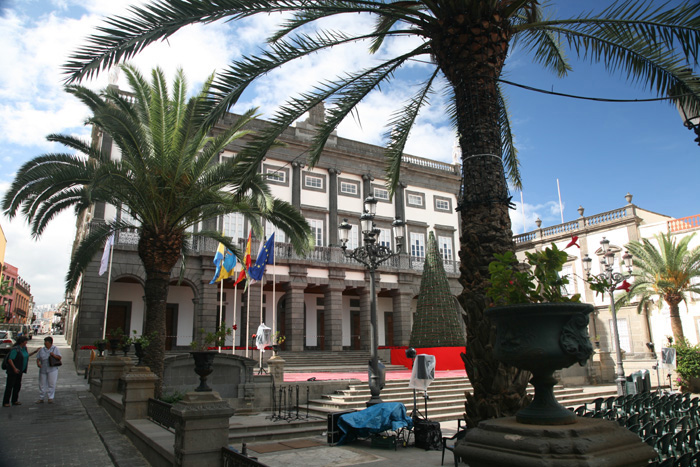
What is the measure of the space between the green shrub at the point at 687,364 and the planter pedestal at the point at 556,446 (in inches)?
892

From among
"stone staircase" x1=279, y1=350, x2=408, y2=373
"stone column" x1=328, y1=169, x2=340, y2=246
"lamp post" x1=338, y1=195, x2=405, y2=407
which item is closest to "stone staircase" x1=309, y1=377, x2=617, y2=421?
"lamp post" x1=338, y1=195, x2=405, y2=407

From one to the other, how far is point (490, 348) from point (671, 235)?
32.0 metres

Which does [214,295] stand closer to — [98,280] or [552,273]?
[98,280]

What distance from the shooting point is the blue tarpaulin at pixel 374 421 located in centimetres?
1038

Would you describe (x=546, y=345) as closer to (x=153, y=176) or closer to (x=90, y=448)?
(x=90, y=448)

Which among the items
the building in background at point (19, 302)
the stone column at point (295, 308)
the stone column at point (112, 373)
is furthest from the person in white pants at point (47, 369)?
the building in background at point (19, 302)

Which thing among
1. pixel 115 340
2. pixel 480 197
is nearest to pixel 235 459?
pixel 480 197

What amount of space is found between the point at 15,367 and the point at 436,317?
16.6 metres

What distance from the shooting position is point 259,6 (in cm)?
680

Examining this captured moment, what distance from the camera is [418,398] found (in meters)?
16.0

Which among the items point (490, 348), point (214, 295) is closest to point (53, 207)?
point (214, 295)

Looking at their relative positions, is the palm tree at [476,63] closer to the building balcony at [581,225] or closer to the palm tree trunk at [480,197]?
the palm tree trunk at [480,197]

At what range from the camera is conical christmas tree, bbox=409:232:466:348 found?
906 inches

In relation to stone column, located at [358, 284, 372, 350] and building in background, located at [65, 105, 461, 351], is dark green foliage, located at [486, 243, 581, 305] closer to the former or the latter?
building in background, located at [65, 105, 461, 351]
